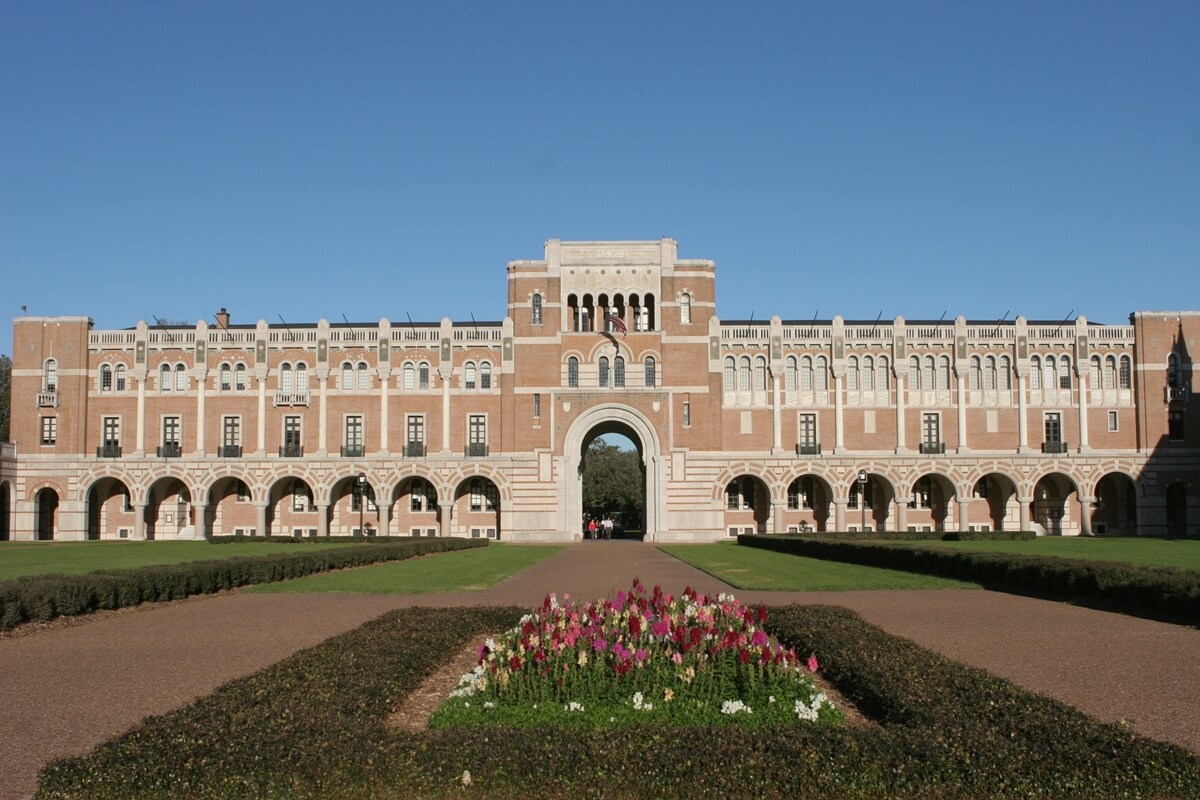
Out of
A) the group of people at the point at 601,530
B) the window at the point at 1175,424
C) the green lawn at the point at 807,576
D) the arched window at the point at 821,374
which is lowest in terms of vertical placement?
the group of people at the point at 601,530

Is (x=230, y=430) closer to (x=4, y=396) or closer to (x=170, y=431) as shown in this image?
(x=170, y=431)

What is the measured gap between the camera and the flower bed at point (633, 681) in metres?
9.61

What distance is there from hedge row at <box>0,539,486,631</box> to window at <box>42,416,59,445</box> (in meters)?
35.1

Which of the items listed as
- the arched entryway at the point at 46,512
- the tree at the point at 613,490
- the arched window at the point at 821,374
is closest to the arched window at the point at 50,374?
the arched entryway at the point at 46,512

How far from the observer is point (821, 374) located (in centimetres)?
6181

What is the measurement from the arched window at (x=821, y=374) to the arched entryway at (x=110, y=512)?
4012 cm

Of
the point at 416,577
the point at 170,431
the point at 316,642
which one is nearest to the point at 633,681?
the point at 316,642

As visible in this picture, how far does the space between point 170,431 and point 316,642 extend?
50528 millimetres

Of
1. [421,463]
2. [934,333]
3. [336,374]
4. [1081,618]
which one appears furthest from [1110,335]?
[1081,618]

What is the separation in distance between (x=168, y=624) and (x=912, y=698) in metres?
13.5

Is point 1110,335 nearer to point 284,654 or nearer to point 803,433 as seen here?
point 803,433

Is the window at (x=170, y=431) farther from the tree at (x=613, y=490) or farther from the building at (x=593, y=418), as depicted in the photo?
the tree at (x=613, y=490)

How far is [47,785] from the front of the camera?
276 inches

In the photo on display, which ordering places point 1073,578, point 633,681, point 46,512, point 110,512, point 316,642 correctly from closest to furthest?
point 633,681 < point 316,642 < point 1073,578 < point 46,512 < point 110,512
